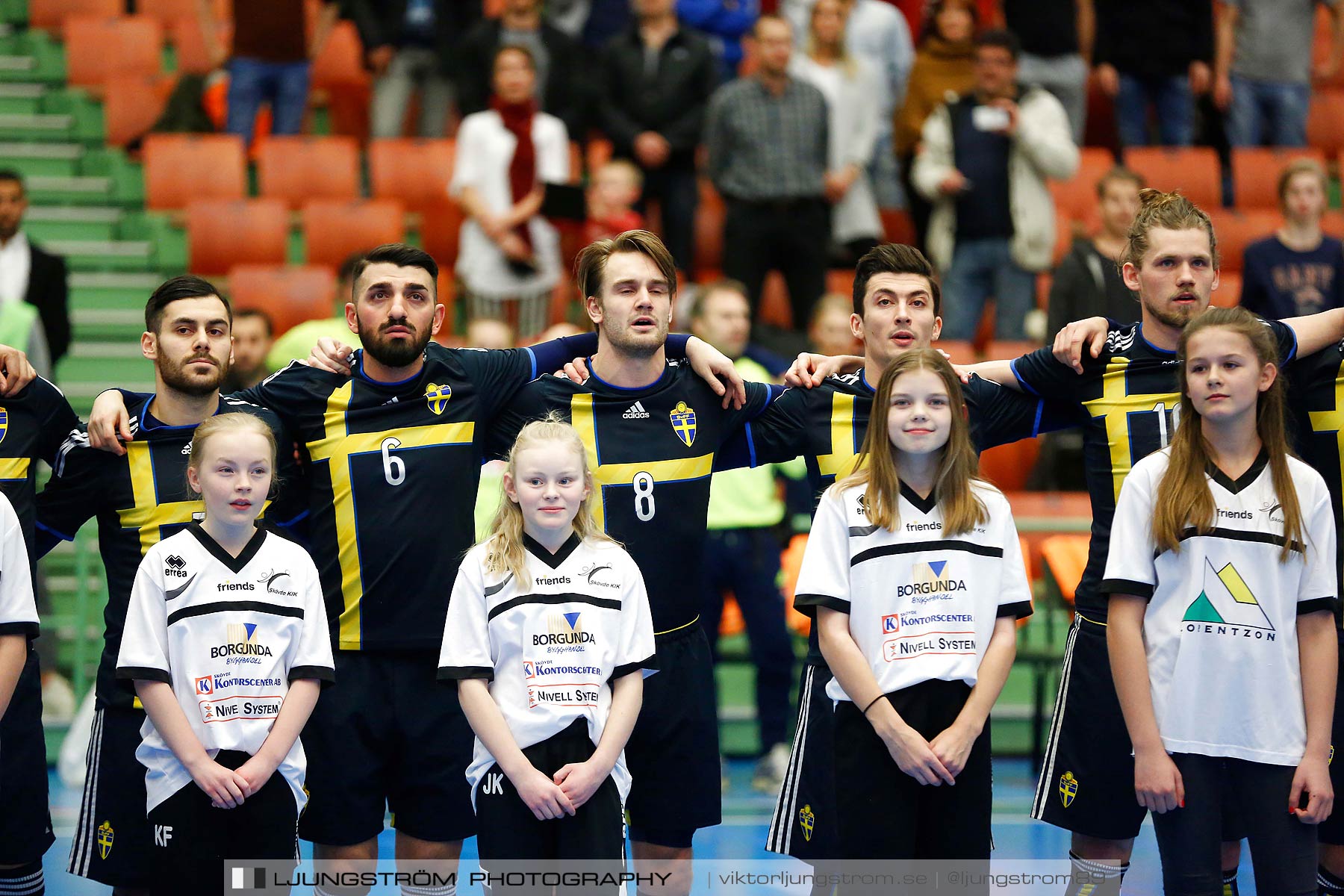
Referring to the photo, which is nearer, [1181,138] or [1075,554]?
[1075,554]

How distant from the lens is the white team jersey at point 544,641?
3.98 m

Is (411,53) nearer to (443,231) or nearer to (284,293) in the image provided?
(443,231)

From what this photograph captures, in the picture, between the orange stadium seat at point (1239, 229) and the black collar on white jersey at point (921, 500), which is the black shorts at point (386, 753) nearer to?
the black collar on white jersey at point (921, 500)

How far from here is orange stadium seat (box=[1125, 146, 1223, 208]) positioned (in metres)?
10.9

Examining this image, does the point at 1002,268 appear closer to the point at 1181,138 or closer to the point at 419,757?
the point at 1181,138

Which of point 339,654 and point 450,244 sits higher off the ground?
point 450,244

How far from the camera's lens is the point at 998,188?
9.27m

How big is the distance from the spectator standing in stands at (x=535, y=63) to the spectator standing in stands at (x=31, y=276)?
319 centimetres

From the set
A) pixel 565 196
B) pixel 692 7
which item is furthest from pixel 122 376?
pixel 692 7

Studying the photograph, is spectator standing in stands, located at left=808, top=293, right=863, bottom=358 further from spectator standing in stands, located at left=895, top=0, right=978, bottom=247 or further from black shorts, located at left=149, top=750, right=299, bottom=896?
black shorts, located at left=149, top=750, right=299, bottom=896

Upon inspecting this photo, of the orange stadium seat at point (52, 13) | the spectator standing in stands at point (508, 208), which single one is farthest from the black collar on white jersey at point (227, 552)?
the orange stadium seat at point (52, 13)

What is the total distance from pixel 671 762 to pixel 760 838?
6.92 ft

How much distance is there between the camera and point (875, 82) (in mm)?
10070

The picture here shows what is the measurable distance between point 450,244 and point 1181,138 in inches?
211
